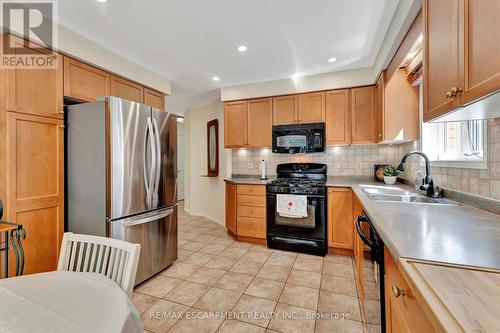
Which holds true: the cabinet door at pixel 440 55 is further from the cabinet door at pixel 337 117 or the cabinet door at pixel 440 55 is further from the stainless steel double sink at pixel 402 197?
the cabinet door at pixel 337 117

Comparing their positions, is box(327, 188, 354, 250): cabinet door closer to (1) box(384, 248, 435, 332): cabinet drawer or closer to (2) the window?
(2) the window

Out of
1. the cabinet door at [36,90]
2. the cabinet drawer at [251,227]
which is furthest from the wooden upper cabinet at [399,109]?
the cabinet door at [36,90]

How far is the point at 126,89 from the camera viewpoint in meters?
2.78

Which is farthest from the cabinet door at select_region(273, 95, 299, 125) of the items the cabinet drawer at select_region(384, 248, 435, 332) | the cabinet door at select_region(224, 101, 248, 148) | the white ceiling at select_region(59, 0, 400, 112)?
the cabinet drawer at select_region(384, 248, 435, 332)

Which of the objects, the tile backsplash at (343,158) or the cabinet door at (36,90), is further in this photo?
the tile backsplash at (343,158)

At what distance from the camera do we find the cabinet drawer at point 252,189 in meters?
3.26

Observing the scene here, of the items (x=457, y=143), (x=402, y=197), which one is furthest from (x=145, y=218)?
(x=457, y=143)

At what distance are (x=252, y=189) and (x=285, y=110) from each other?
1337 mm

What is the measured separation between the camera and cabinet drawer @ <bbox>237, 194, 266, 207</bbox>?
3.26 m

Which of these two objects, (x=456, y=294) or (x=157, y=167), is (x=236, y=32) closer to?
(x=157, y=167)

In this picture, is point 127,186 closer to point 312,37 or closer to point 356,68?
point 312,37

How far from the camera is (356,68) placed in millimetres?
3066

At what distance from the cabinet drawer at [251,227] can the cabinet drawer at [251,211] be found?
0.06 meters

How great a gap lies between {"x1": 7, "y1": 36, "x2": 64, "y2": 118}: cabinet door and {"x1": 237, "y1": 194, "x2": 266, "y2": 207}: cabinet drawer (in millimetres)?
2313
